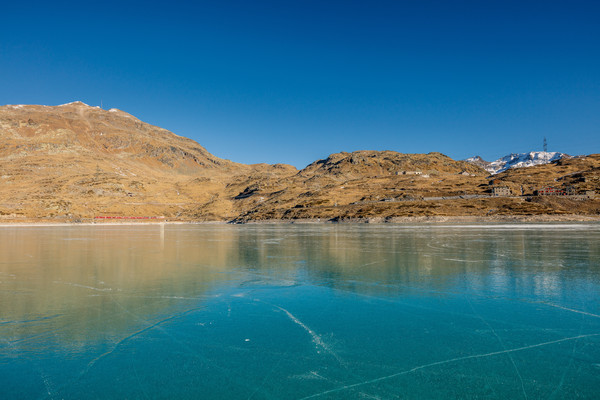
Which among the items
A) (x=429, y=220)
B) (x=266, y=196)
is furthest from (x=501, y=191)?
(x=266, y=196)

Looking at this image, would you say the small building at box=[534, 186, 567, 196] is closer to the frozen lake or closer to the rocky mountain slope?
the rocky mountain slope

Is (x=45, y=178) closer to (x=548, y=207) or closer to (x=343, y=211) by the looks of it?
(x=343, y=211)

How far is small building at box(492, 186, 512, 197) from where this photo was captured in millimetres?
92250

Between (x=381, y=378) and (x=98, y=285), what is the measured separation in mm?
11751

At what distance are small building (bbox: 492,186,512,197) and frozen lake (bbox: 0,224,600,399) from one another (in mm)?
86557

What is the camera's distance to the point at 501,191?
93.6 m

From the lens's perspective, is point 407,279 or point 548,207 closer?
point 407,279

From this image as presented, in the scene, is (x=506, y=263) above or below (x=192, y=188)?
below

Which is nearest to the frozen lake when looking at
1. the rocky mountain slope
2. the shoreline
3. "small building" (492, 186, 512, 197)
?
the shoreline

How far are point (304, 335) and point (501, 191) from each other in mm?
100103

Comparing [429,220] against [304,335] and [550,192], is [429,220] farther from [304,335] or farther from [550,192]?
[304,335]

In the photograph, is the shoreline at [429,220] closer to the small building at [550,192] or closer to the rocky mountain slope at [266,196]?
the rocky mountain slope at [266,196]

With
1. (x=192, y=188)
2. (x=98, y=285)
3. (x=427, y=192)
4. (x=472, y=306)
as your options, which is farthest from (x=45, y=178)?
(x=472, y=306)

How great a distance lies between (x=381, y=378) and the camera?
5.77 metres
